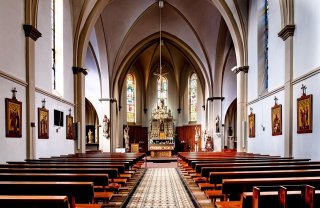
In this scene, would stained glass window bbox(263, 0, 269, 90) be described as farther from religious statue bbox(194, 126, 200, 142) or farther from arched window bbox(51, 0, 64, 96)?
religious statue bbox(194, 126, 200, 142)

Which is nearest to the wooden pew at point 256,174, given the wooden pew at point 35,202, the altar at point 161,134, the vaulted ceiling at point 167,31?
the wooden pew at point 35,202

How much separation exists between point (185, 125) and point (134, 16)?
41.3ft

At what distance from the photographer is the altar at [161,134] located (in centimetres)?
2286

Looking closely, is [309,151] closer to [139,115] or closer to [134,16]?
[134,16]

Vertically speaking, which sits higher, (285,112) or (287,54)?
(287,54)

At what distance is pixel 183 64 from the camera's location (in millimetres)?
28828

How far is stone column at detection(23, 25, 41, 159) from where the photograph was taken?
8930 millimetres

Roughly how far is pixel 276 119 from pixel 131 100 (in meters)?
19.4

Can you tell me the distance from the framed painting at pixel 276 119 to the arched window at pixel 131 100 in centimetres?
1887

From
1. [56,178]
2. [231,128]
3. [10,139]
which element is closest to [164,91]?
[231,128]

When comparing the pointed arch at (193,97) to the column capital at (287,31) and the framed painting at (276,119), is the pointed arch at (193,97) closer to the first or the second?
the framed painting at (276,119)

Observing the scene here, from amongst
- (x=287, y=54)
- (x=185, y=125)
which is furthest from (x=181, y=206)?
(x=185, y=125)

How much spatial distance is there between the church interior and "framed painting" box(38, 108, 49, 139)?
0.20ft

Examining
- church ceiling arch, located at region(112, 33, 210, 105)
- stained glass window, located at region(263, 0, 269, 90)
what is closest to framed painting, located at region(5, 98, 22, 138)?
stained glass window, located at region(263, 0, 269, 90)
